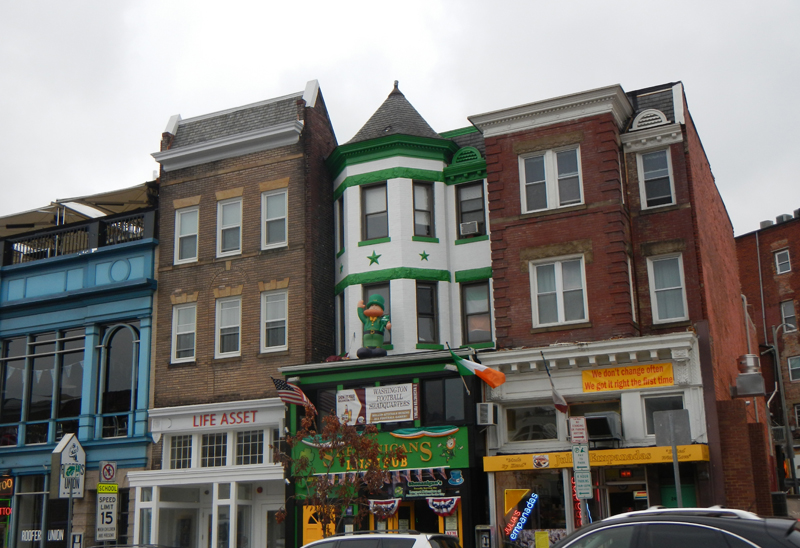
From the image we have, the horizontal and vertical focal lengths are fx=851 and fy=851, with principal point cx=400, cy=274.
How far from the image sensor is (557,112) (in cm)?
2394

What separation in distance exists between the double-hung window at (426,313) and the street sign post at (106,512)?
955cm

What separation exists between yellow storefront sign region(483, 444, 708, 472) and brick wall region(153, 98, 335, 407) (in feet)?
21.8

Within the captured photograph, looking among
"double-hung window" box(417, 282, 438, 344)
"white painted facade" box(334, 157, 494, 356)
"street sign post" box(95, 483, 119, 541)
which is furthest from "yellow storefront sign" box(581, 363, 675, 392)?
"street sign post" box(95, 483, 119, 541)

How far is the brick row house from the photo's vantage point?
25.6m

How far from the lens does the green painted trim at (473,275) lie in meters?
25.0

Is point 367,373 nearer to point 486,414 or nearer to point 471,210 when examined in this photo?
point 486,414

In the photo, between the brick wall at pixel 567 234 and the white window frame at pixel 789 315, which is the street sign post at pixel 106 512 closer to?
the brick wall at pixel 567 234

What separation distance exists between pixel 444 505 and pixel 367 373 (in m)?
4.23

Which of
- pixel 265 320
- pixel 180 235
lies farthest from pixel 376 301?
pixel 180 235

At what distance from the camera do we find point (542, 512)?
21984 millimetres

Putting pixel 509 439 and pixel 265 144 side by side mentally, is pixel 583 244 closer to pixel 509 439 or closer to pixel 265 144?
pixel 509 439

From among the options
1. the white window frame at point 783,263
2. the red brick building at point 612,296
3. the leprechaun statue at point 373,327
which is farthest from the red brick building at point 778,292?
the leprechaun statue at point 373,327

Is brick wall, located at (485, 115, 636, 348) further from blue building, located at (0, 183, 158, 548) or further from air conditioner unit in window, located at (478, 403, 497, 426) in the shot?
blue building, located at (0, 183, 158, 548)

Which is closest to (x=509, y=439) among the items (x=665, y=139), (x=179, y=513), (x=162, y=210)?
(x=665, y=139)
